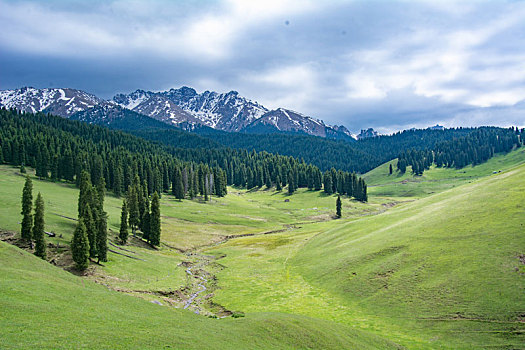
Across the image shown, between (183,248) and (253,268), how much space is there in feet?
98.2

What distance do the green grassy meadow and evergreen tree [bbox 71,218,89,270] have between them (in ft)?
7.64

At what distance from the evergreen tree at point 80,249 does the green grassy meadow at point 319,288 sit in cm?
233

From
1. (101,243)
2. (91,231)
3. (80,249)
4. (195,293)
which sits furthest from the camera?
(101,243)

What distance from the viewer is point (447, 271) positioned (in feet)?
138

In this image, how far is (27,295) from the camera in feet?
87.8

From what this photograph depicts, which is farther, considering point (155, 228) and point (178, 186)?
point (178, 186)

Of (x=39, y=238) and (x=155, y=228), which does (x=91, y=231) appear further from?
(x=155, y=228)

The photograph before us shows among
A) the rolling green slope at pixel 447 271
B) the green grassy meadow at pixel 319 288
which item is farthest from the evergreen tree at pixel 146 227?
the rolling green slope at pixel 447 271

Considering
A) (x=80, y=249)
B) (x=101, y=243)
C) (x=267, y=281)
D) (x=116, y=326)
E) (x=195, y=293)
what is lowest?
(x=267, y=281)

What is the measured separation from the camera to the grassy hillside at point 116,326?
66.2 feet

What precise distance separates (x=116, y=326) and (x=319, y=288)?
37.5 m

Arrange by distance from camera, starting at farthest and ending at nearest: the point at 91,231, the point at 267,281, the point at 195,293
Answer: the point at 267,281
the point at 91,231
the point at 195,293

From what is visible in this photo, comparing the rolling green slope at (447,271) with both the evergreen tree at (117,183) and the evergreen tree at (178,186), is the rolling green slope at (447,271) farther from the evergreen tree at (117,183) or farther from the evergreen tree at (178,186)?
the evergreen tree at (178,186)

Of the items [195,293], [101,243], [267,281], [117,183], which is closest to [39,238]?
[101,243]
